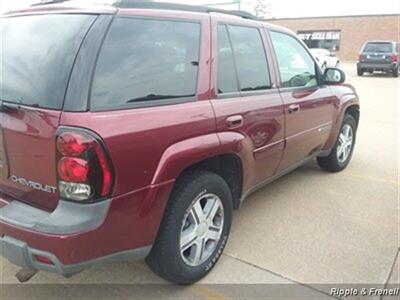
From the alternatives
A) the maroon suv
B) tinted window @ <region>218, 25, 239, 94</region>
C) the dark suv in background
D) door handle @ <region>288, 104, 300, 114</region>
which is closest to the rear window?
the dark suv in background

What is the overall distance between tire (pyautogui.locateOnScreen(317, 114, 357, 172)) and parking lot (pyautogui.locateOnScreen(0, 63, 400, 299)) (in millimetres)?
108

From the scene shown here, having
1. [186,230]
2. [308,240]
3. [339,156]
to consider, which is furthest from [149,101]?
[339,156]

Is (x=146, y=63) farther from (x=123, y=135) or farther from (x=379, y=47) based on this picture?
(x=379, y=47)

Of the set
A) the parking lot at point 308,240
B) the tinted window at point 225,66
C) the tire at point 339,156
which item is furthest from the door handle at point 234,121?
the tire at point 339,156

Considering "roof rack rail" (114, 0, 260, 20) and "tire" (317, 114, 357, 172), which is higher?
"roof rack rail" (114, 0, 260, 20)

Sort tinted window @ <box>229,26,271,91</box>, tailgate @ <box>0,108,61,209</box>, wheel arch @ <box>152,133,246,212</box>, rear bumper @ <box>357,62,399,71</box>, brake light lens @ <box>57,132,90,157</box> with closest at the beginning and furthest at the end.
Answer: brake light lens @ <box>57,132,90,157</box> → tailgate @ <box>0,108,61,209</box> → wheel arch @ <box>152,133,246,212</box> → tinted window @ <box>229,26,271,91</box> → rear bumper @ <box>357,62,399,71</box>

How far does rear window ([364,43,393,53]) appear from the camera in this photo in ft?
73.2

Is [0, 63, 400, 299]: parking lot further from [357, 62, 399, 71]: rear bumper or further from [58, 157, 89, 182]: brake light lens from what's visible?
[357, 62, 399, 71]: rear bumper

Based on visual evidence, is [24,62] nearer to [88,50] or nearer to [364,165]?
[88,50]

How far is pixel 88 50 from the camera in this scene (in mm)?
2260

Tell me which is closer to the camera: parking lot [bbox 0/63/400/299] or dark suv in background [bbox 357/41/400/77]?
parking lot [bbox 0/63/400/299]

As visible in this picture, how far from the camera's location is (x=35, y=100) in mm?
2318

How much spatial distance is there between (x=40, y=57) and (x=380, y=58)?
2285 centimetres

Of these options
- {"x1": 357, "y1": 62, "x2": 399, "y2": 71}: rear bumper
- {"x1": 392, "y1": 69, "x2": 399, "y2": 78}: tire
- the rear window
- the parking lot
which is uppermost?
Answer: the parking lot
